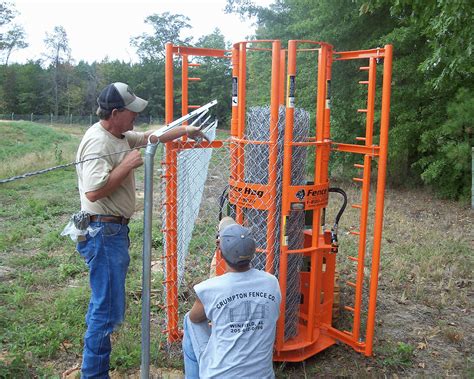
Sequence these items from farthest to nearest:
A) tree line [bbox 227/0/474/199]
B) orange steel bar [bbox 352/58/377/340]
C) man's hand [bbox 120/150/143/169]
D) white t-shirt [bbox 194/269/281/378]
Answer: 1. tree line [bbox 227/0/474/199]
2. orange steel bar [bbox 352/58/377/340]
3. man's hand [bbox 120/150/143/169]
4. white t-shirt [bbox 194/269/281/378]

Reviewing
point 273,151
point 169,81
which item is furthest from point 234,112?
point 169,81

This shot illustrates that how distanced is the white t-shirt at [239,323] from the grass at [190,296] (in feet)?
4.58

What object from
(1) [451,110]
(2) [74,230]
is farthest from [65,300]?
(1) [451,110]

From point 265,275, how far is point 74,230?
133cm

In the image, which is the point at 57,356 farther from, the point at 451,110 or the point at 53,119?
the point at 53,119

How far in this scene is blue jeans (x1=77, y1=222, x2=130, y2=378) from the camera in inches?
124

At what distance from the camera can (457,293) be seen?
5.61 metres

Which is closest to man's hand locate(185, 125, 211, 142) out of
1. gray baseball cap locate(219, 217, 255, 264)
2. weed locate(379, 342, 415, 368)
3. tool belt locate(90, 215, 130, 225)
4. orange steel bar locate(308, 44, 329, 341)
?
tool belt locate(90, 215, 130, 225)

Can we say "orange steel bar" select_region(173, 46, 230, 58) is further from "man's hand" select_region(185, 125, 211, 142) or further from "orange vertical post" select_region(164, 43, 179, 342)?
"man's hand" select_region(185, 125, 211, 142)

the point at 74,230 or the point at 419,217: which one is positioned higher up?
the point at 74,230

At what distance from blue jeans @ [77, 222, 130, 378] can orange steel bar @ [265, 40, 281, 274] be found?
119 cm

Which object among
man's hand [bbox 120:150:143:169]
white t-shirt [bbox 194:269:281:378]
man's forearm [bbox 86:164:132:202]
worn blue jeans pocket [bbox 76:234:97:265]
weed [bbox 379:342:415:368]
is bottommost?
weed [bbox 379:342:415:368]

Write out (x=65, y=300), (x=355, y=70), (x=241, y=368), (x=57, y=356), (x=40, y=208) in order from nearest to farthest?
(x=241, y=368)
(x=57, y=356)
(x=65, y=300)
(x=40, y=208)
(x=355, y=70)

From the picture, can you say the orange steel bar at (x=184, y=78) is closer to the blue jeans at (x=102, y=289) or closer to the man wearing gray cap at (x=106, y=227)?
the man wearing gray cap at (x=106, y=227)
